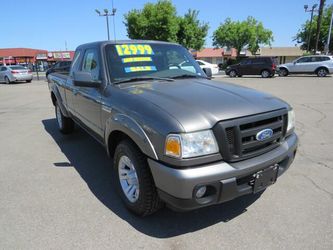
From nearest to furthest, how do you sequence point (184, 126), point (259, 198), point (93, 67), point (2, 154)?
1. point (184, 126)
2. point (259, 198)
3. point (93, 67)
4. point (2, 154)

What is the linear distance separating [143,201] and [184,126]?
943mm

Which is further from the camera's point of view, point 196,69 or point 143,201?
point 196,69

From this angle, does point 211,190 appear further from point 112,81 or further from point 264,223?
point 112,81

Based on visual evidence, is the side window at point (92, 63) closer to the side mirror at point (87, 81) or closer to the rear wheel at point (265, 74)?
the side mirror at point (87, 81)

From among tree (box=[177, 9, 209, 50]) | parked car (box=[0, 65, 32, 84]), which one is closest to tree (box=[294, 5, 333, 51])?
tree (box=[177, 9, 209, 50])

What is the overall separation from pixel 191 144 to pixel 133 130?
65cm

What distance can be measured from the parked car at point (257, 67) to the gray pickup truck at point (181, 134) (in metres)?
21.7

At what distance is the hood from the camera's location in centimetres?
247

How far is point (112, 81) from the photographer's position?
3.54 m

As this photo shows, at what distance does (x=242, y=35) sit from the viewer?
184 feet

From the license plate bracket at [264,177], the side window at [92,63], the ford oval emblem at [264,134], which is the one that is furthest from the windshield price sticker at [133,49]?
the license plate bracket at [264,177]

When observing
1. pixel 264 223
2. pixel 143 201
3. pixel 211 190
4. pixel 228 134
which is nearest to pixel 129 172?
pixel 143 201

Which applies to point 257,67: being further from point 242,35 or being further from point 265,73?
point 242,35

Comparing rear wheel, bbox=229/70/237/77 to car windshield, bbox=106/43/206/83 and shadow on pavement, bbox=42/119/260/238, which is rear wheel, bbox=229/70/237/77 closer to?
car windshield, bbox=106/43/206/83
